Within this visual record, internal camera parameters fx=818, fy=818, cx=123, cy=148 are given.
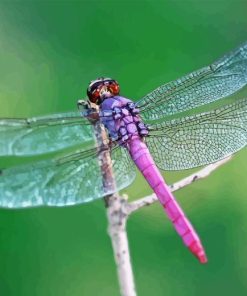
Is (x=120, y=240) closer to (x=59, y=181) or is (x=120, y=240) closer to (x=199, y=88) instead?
(x=59, y=181)

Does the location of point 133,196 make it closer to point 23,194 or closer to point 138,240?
point 138,240

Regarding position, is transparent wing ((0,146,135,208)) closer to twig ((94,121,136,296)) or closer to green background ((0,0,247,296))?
twig ((94,121,136,296))

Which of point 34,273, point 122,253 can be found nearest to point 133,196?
point 34,273

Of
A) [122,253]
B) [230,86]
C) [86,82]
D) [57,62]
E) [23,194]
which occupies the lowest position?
[122,253]

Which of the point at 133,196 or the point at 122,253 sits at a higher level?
the point at 133,196

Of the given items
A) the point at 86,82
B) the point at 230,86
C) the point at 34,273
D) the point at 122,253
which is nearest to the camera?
the point at 122,253

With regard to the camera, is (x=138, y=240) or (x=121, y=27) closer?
(x=138, y=240)

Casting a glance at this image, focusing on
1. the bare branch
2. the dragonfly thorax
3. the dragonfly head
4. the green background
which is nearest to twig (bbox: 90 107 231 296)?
the bare branch

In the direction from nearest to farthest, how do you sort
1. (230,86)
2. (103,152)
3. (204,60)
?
(103,152) < (230,86) < (204,60)

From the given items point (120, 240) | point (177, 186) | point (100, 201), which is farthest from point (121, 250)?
point (100, 201)

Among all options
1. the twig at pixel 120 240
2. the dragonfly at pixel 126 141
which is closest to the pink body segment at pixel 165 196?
the dragonfly at pixel 126 141
